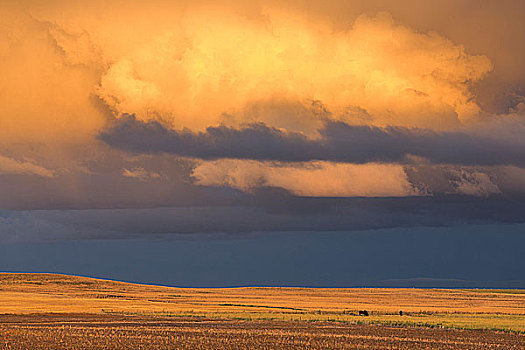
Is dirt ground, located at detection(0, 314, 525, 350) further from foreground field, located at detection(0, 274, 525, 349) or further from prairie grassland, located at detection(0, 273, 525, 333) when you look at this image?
prairie grassland, located at detection(0, 273, 525, 333)

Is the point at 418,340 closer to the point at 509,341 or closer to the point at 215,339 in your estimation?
the point at 509,341

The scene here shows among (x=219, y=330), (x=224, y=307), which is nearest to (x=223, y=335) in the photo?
(x=219, y=330)

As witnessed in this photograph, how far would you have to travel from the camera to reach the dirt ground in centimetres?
5316

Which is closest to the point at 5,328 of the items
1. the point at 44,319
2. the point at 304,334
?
the point at 44,319

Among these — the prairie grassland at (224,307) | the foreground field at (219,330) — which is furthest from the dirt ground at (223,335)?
the prairie grassland at (224,307)

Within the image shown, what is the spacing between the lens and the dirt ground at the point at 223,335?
53.2m

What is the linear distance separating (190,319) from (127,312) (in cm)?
1386

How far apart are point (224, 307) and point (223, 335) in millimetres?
53606

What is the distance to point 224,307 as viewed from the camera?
114 meters

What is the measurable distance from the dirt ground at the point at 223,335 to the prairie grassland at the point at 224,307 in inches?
311

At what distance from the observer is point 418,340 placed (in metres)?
59.7

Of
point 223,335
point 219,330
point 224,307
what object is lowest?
point 223,335

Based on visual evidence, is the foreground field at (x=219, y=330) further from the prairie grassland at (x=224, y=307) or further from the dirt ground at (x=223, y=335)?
the prairie grassland at (x=224, y=307)

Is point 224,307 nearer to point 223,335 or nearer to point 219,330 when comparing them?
point 219,330
